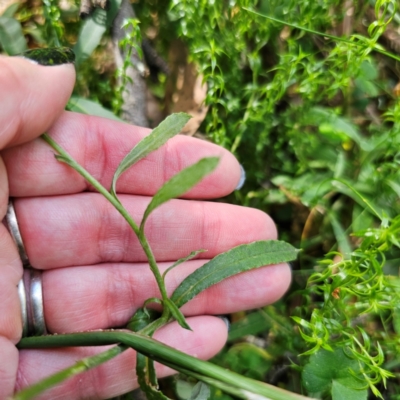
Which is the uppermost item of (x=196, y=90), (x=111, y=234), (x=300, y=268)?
(x=196, y=90)

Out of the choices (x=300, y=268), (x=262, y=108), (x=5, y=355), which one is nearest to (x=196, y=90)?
(x=262, y=108)

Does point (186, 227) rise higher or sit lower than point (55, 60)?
lower

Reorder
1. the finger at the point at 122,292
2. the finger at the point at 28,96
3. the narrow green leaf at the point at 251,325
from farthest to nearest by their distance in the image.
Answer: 1. the narrow green leaf at the point at 251,325
2. the finger at the point at 122,292
3. the finger at the point at 28,96

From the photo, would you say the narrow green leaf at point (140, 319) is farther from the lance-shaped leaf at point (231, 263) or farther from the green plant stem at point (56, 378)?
the green plant stem at point (56, 378)

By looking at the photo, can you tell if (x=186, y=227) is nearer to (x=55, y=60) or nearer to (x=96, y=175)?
(x=96, y=175)

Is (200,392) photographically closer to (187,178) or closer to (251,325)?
(251,325)

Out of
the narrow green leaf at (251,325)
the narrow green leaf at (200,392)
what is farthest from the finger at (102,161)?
the narrow green leaf at (200,392)

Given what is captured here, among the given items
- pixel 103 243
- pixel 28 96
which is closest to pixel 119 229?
pixel 103 243

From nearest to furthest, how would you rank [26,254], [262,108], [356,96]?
[26,254], [262,108], [356,96]
